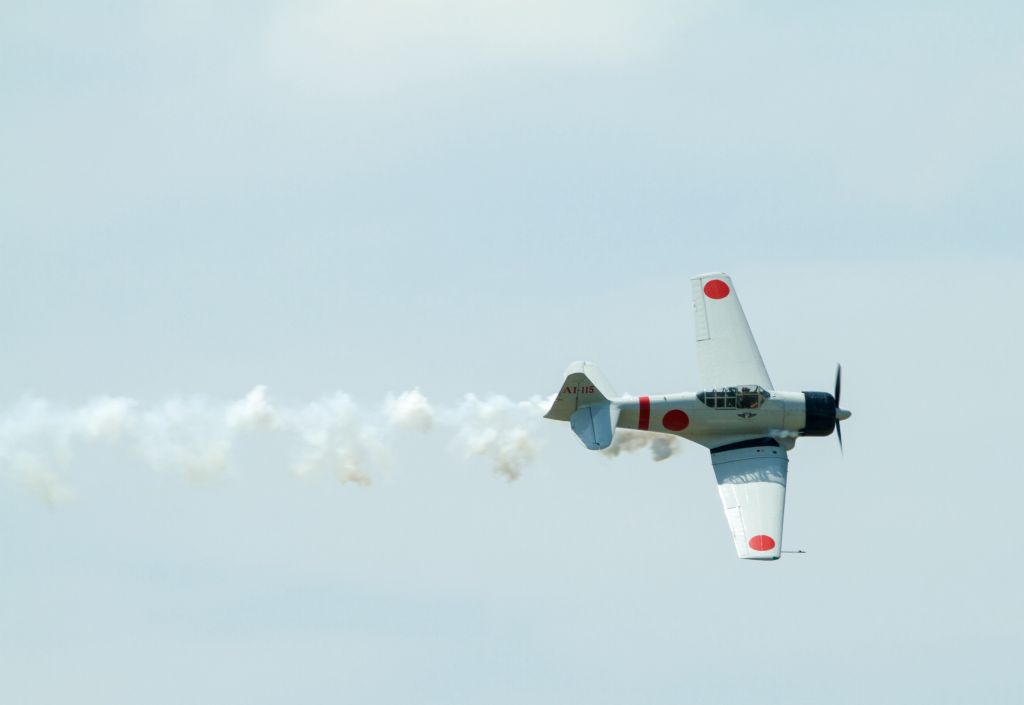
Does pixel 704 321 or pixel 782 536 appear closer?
pixel 782 536

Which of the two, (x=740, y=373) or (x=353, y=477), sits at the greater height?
(x=740, y=373)

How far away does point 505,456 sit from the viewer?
55344 millimetres

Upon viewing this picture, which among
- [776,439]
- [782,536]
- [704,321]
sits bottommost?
[782,536]

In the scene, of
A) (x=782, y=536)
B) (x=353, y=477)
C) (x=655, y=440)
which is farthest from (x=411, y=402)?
(x=782, y=536)

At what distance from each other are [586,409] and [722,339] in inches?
201

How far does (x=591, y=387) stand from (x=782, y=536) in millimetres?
6831

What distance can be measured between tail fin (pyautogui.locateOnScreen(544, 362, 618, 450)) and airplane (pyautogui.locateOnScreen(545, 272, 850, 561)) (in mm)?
28

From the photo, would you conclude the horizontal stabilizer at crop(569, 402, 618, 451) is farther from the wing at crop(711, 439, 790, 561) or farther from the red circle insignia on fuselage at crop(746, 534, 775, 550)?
the red circle insignia on fuselage at crop(746, 534, 775, 550)

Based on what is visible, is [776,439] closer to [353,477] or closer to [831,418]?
[831,418]

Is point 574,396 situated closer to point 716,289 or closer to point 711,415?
point 711,415

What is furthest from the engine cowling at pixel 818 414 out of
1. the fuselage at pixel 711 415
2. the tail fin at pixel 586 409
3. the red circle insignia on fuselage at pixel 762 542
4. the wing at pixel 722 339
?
the tail fin at pixel 586 409

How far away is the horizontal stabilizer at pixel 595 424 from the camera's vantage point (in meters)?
54.0

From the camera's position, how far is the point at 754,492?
53469 millimetres

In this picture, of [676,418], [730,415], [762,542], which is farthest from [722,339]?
[762,542]
